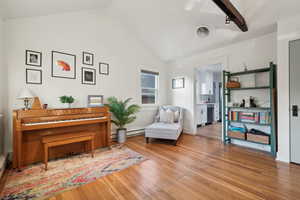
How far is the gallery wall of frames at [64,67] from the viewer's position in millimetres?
2506

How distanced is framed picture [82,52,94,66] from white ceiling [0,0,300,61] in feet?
2.93

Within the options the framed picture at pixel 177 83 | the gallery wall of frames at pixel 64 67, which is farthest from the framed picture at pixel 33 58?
the framed picture at pixel 177 83

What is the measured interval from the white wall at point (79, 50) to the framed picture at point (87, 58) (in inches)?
3.3

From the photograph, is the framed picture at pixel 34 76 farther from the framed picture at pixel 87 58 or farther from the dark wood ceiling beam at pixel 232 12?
the dark wood ceiling beam at pixel 232 12

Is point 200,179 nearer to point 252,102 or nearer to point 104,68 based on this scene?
point 252,102

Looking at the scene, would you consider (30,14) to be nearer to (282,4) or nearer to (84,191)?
(84,191)

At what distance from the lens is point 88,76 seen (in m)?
3.18

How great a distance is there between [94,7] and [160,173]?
3637mm

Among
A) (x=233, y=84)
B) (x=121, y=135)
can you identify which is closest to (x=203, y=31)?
(x=233, y=84)

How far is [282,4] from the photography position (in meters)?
2.10

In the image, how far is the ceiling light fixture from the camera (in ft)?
10.1

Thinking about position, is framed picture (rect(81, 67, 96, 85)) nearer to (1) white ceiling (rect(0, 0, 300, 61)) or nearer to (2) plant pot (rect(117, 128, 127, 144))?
(1) white ceiling (rect(0, 0, 300, 61))

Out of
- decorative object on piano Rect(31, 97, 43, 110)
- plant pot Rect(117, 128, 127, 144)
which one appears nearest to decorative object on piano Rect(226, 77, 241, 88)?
plant pot Rect(117, 128, 127, 144)

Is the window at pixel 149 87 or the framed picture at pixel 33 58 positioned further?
the window at pixel 149 87
